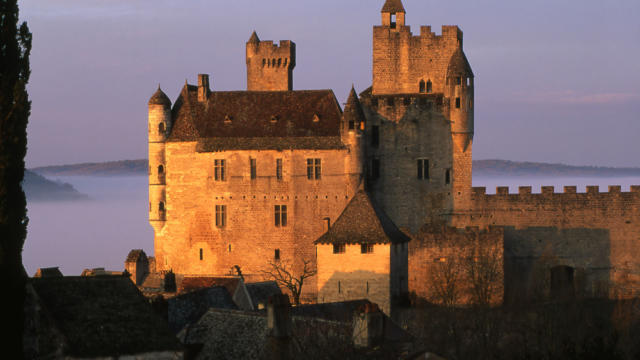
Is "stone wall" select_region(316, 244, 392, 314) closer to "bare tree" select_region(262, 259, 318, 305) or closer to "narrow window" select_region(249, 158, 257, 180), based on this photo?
"bare tree" select_region(262, 259, 318, 305)

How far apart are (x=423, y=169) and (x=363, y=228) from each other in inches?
432

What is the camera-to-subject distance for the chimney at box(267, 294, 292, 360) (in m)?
39.0

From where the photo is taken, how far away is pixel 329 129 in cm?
6706

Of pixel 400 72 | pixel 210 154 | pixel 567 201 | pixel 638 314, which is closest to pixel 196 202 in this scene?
pixel 210 154

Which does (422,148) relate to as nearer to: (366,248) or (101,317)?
(366,248)

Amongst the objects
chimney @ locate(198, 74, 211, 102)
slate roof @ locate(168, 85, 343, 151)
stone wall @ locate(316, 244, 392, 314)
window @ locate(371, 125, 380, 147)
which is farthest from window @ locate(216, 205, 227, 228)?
stone wall @ locate(316, 244, 392, 314)

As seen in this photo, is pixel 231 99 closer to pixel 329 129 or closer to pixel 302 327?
pixel 329 129

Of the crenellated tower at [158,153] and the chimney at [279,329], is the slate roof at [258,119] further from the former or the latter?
the chimney at [279,329]

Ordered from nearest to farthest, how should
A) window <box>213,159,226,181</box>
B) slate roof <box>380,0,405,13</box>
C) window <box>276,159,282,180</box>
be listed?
window <box>276,159,282,180</box>
window <box>213,159,226,181</box>
slate roof <box>380,0,405,13</box>

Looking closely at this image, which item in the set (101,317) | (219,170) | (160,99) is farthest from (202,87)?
(101,317)

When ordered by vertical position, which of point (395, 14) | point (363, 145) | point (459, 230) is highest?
point (395, 14)

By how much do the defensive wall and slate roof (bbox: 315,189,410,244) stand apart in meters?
8.55

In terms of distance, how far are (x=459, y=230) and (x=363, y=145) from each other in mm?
9804

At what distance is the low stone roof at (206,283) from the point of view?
5844 cm
